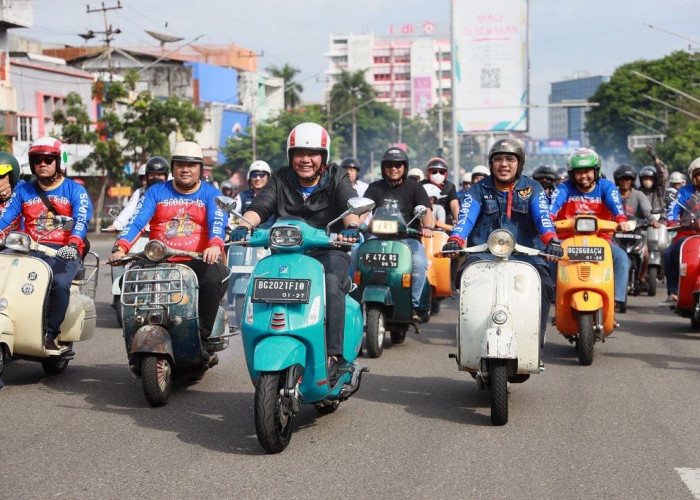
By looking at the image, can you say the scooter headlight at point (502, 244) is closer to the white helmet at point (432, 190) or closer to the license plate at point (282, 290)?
the license plate at point (282, 290)

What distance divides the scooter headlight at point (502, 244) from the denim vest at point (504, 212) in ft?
2.77

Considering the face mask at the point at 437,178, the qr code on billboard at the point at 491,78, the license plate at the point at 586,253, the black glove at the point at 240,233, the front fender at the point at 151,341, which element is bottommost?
Result: the front fender at the point at 151,341

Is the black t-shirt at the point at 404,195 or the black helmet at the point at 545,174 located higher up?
the black helmet at the point at 545,174

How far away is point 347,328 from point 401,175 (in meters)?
4.58

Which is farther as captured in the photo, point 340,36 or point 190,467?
point 340,36

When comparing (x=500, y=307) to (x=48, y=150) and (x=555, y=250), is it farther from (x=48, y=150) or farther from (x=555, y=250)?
(x=48, y=150)

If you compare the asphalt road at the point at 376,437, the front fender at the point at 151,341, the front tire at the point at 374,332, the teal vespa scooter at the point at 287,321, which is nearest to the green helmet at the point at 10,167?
the asphalt road at the point at 376,437

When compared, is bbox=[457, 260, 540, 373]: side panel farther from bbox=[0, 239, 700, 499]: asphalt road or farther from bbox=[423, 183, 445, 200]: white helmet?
bbox=[423, 183, 445, 200]: white helmet

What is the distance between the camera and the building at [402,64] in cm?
17612

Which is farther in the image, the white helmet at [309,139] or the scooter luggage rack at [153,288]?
the scooter luggage rack at [153,288]

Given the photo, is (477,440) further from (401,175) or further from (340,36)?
(340,36)

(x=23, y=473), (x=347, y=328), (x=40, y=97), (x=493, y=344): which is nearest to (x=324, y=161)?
(x=347, y=328)

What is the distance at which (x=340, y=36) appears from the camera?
610ft

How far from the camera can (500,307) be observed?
276 inches
